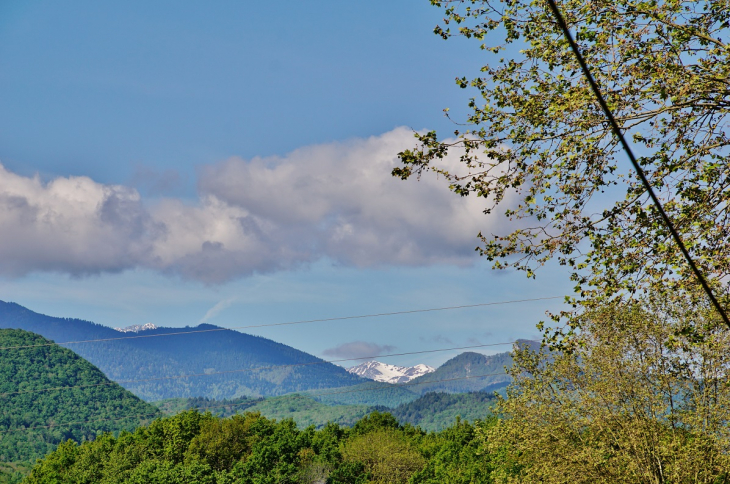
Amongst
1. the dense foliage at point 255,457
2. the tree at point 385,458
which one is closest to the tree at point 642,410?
the dense foliage at point 255,457

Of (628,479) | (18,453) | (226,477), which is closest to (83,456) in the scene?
(226,477)

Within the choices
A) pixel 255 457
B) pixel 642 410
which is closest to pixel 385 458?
pixel 255 457

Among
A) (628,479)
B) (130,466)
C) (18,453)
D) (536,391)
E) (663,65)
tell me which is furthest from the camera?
(18,453)

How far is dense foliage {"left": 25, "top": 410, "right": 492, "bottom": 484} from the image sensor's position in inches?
2379

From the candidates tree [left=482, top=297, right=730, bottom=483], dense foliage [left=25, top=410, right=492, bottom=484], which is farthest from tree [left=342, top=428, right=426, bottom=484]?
tree [left=482, top=297, right=730, bottom=483]

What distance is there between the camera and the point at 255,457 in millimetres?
69562

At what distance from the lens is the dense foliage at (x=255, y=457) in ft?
198

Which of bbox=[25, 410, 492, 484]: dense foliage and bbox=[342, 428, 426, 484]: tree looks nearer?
bbox=[25, 410, 492, 484]: dense foliage

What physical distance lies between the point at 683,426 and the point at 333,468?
52468mm

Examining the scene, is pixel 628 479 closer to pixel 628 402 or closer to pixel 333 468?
pixel 628 402

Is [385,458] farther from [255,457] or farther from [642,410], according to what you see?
[642,410]

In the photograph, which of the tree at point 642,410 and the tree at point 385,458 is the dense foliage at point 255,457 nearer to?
the tree at point 385,458

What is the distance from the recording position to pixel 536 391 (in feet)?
82.9

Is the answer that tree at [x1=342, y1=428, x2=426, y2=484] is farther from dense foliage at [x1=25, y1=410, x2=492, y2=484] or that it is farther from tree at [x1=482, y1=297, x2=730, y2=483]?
tree at [x1=482, y1=297, x2=730, y2=483]
